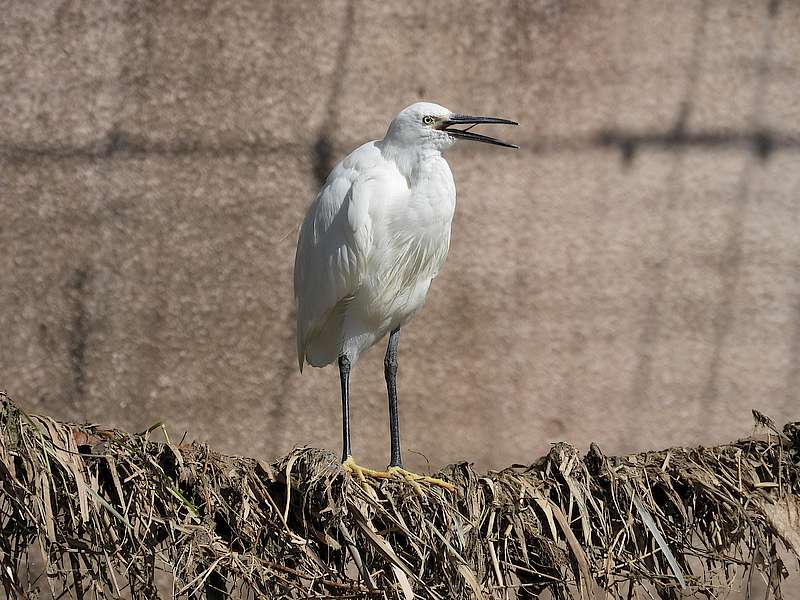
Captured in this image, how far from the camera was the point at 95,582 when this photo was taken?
4.33 ft

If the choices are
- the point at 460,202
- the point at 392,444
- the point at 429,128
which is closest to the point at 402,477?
the point at 392,444

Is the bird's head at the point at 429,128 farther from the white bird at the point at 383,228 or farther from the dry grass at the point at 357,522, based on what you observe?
the dry grass at the point at 357,522

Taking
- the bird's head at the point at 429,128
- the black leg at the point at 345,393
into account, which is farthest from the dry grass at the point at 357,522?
the bird's head at the point at 429,128

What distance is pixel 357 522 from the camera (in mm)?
1419

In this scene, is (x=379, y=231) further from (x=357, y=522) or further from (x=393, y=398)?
(x=357, y=522)

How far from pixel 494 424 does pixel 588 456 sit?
1478 millimetres

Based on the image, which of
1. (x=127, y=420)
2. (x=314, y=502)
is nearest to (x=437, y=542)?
(x=314, y=502)

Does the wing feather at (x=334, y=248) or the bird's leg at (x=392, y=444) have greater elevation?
the wing feather at (x=334, y=248)

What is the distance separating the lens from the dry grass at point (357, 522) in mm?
1346

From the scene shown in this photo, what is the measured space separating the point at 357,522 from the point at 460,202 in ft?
5.98

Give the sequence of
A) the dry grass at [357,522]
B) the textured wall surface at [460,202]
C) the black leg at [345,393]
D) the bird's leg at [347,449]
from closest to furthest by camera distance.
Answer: the dry grass at [357,522]
the bird's leg at [347,449]
the black leg at [345,393]
the textured wall surface at [460,202]

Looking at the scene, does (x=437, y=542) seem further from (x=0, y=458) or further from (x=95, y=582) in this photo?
(x=0, y=458)

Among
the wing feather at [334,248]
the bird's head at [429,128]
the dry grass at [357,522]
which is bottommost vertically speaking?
the dry grass at [357,522]

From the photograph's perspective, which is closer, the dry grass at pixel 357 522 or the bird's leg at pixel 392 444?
the dry grass at pixel 357 522
